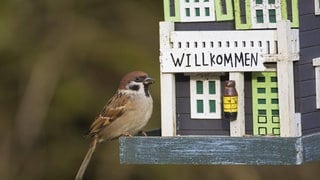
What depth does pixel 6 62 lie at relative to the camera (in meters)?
8.46

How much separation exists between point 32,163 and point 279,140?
3.73 meters

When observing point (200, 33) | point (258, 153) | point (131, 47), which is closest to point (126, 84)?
point (200, 33)

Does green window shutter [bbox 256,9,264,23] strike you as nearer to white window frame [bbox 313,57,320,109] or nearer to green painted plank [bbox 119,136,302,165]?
white window frame [bbox 313,57,320,109]

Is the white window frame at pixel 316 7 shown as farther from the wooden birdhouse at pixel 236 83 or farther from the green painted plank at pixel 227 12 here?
the green painted plank at pixel 227 12

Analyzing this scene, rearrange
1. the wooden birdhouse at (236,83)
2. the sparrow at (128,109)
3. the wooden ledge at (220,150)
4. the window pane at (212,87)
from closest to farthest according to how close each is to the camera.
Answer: the wooden ledge at (220,150)
the wooden birdhouse at (236,83)
the window pane at (212,87)
the sparrow at (128,109)

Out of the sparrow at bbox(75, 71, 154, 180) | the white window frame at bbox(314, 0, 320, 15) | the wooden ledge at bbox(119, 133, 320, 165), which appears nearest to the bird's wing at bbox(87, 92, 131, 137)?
the sparrow at bbox(75, 71, 154, 180)

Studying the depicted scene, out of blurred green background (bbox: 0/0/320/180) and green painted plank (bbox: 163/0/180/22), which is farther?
blurred green background (bbox: 0/0/320/180)

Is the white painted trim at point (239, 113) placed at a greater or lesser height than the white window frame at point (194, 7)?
lesser

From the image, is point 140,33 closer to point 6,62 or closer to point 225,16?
point 6,62

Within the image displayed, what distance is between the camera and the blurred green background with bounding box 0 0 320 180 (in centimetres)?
833

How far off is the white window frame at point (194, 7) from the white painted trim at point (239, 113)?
0.30 metres

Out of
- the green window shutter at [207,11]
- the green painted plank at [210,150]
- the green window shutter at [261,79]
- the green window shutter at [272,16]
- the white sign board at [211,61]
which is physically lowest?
the green painted plank at [210,150]

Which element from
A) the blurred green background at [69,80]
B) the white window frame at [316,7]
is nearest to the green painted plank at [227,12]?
the white window frame at [316,7]

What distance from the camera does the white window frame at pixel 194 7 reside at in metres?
5.59
